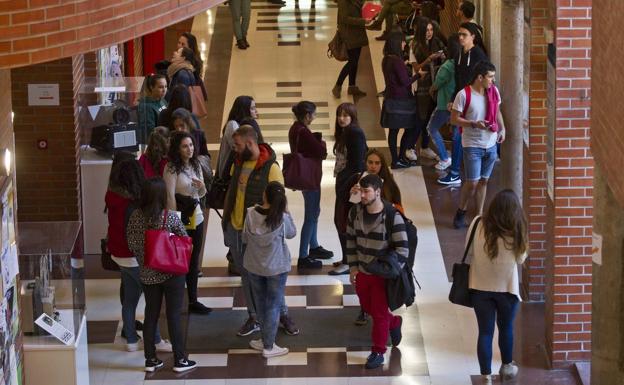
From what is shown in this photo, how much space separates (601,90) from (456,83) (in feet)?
20.7

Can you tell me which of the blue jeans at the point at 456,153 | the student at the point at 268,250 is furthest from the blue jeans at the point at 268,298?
the blue jeans at the point at 456,153

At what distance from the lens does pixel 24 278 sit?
28.0 feet

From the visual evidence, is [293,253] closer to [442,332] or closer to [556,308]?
[442,332]

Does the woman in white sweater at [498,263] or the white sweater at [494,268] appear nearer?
the woman in white sweater at [498,263]

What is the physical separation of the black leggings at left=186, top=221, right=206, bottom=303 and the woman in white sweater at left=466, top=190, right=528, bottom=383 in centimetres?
256

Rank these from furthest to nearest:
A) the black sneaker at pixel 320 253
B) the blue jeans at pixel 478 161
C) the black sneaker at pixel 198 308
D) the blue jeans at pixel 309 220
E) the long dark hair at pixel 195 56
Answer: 1. the long dark hair at pixel 195 56
2. the blue jeans at pixel 478 161
3. the black sneaker at pixel 320 253
4. the blue jeans at pixel 309 220
5. the black sneaker at pixel 198 308

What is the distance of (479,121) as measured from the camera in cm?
1268

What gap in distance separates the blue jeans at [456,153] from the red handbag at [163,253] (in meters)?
5.72

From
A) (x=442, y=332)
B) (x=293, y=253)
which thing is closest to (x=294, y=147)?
(x=293, y=253)

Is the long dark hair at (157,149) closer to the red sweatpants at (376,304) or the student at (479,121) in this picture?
the red sweatpants at (376,304)

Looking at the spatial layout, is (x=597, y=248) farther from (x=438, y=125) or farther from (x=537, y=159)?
(x=438, y=125)

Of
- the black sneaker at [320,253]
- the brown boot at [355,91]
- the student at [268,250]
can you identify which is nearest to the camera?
the student at [268,250]

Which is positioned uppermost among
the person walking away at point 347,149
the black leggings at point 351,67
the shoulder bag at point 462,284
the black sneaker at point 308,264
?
the black leggings at point 351,67

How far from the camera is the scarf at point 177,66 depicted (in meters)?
15.2
